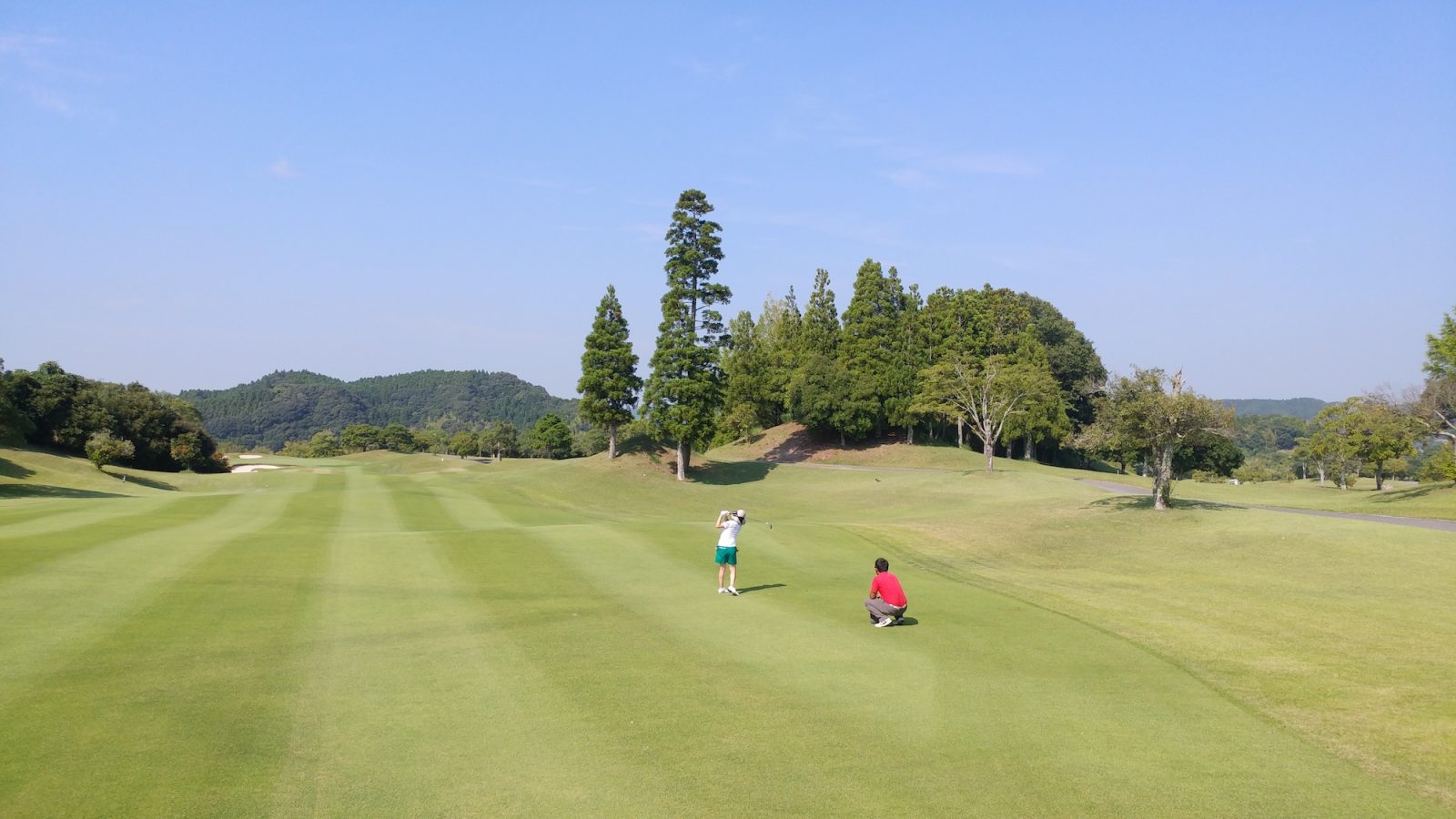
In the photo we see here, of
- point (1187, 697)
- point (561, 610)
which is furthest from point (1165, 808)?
point (561, 610)

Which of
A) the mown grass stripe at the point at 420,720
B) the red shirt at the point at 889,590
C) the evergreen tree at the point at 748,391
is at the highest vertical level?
the evergreen tree at the point at 748,391

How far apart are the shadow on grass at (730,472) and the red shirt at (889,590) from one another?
147 ft

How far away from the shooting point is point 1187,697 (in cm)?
1101

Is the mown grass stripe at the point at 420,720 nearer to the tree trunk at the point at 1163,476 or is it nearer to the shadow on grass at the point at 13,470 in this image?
the tree trunk at the point at 1163,476

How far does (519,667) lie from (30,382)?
2757 inches

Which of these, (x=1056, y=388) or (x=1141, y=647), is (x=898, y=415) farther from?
(x=1141, y=647)

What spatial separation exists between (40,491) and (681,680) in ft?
145

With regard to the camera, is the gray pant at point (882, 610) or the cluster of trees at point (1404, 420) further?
the cluster of trees at point (1404, 420)

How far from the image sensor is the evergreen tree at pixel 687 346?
59.5m

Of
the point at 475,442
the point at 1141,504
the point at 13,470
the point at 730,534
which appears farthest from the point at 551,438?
the point at 730,534

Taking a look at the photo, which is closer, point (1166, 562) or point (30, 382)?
point (1166, 562)

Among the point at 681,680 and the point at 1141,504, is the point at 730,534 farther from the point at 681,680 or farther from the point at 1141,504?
the point at 1141,504

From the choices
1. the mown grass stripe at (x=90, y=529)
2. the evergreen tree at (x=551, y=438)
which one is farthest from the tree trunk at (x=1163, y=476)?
the evergreen tree at (x=551, y=438)

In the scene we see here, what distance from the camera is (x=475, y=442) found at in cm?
12712
